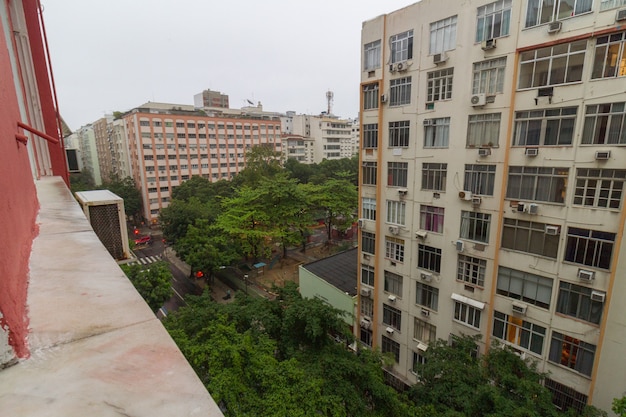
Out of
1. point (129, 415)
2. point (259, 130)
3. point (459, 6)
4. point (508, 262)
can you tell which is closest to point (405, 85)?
point (459, 6)

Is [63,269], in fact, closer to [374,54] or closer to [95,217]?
[95,217]

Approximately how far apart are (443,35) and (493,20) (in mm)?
1461

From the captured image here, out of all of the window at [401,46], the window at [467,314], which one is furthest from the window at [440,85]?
the window at [467,314]

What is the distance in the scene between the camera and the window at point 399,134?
11.6m

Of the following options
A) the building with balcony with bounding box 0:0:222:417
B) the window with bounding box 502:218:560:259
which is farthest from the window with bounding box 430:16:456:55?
the building with balcony with bounding box 0:0:222:417

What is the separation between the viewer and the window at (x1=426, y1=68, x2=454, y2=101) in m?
10.4

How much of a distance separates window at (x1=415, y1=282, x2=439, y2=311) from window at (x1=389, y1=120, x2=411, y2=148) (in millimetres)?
5226

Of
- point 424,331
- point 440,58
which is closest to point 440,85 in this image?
point 440,58

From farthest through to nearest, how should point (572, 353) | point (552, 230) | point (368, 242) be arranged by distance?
point (368, 242), point (572, 353), point (552, 230)

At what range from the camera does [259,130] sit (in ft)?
165

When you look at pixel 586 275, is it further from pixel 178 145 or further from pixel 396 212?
pixel 178 145

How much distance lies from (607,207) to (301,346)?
29.6 ft

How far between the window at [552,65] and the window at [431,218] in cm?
438

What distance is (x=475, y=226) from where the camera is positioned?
34.1ft
